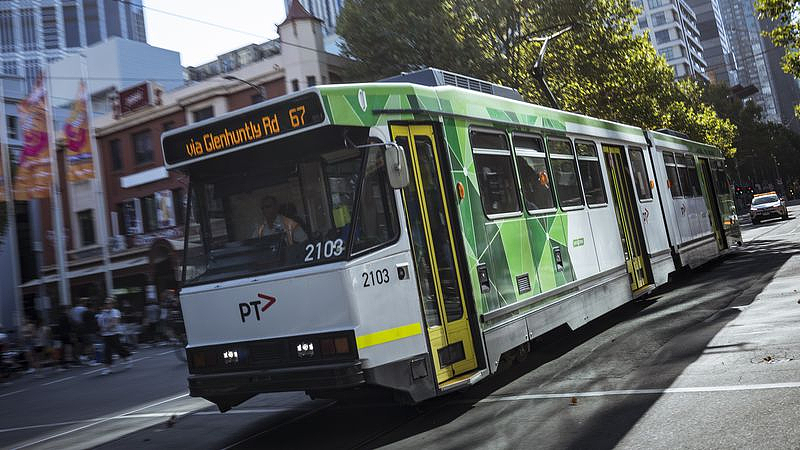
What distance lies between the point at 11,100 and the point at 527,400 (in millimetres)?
39855

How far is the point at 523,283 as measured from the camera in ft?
27.4

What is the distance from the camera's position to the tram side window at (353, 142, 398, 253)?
21.1ft

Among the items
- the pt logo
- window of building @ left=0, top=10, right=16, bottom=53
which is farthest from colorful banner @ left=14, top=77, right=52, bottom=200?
window of building @ left=0, top=10, right=16, bottom=53

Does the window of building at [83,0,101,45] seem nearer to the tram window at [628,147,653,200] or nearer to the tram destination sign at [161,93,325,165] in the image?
the tram window at [628,147,653,200]

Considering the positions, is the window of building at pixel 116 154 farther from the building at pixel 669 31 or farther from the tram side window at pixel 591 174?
the building at pixel 669 31

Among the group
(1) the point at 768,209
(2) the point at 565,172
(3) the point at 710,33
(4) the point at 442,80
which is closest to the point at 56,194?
(2) the point at 565,172

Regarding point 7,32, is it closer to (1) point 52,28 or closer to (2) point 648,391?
(1) point 52,28

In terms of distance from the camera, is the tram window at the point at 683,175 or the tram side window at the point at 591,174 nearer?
the tram side window at the point at 591,174

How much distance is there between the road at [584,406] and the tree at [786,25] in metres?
8.82

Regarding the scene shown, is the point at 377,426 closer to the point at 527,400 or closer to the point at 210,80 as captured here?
the point at 527,400

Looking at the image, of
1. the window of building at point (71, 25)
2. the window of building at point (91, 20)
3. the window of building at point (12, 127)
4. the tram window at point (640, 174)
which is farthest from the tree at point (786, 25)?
the window of building at point (91, 20)

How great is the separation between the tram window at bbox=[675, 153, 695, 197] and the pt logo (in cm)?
1250

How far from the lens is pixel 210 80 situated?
3534 cm

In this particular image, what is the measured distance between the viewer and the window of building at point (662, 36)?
104 m
